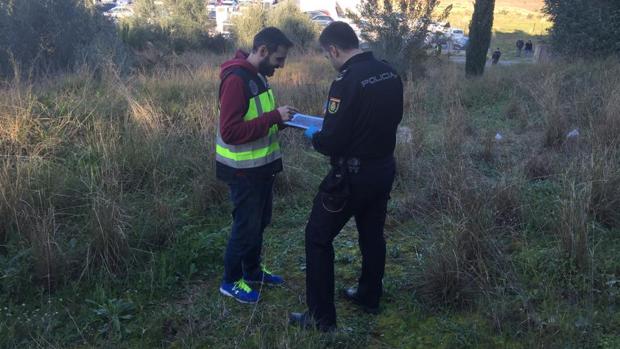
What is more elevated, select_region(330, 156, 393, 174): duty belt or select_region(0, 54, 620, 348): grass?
select_region(330, 156, 393, 174): duty belt

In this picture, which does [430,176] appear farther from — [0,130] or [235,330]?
[0,130]

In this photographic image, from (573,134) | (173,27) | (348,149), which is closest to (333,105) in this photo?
(348,149)

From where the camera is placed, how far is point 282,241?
462cm

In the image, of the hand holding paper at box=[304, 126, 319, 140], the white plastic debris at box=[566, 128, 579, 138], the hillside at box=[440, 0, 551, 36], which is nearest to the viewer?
the hand holding paper at box=[304, 126, 319, 140]

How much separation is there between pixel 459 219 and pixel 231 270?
164cm

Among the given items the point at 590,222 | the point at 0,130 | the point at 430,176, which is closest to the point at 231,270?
the point at 430,176

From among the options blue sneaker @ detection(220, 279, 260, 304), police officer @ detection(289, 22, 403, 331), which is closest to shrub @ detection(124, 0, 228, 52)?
blue sneaker @ detection(220, 279, 260, 304)

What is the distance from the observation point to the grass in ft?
10.5

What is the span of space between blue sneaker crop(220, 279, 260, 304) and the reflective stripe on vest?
0.89m

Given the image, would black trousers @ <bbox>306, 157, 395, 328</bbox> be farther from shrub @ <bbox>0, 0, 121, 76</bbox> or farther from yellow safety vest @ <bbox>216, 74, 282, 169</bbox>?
shrub @ <bbox>0, 0, 121, 76</bbox>

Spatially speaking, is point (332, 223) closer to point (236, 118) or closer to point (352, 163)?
point (352, 163)

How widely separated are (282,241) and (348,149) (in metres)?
1.89

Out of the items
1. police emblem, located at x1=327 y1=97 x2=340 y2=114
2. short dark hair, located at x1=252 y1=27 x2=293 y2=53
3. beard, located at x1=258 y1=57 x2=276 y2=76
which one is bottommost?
police emblem, located at x1=327 y1=97 x2=340 y2=114

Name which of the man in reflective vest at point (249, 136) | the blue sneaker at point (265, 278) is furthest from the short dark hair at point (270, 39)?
the blue sneaker at point (265, 278)
